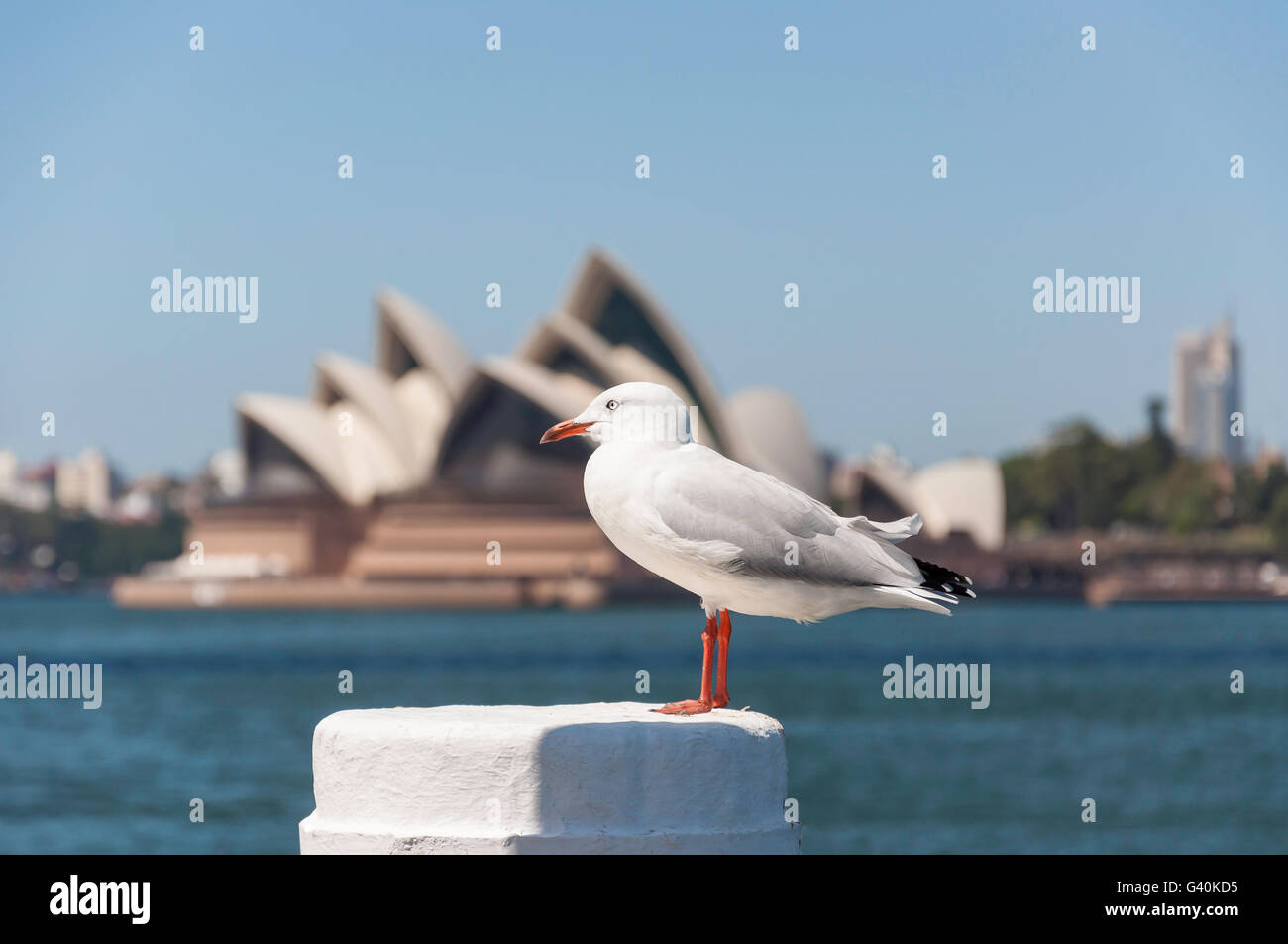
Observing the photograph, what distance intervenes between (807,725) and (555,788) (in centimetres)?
2548

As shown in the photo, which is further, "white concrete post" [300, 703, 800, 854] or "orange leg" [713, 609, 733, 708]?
"orange leg" [713, 609, 733, 708]

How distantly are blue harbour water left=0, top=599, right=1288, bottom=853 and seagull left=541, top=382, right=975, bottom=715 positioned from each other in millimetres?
450

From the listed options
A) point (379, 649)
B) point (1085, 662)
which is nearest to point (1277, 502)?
point (1085, 662)

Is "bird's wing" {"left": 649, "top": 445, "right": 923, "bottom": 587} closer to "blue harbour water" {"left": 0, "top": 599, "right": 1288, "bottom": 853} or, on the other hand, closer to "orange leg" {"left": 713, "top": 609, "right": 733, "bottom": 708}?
"orange leg" {"left": 713, "top": 609, "right": 733, "bottom": 708}

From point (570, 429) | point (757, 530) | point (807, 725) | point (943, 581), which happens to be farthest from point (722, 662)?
point (807, 725)

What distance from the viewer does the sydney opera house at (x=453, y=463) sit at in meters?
59.4

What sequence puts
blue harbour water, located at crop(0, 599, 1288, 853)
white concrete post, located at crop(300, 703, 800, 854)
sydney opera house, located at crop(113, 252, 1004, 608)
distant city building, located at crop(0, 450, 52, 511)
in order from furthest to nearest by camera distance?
1. distant city building, located at crop(0, 450, 52, 511)
2. sydney opera house, located at crop(113, 252, 1004, 608)
3. blue harbour water, located at crop(0, 599, 1288, 853)
4. white concrete post, located at crop(300, 703, 800, 854)

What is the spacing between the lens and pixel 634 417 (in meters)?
3.74

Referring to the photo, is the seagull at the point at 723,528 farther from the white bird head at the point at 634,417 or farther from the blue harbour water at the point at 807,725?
the blue harbour water at the point at 807,725

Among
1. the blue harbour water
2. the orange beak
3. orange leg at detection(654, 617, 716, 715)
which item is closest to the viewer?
the orange beak

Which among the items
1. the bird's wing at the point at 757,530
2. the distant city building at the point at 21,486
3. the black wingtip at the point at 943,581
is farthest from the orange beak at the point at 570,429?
the distant city building at the point at 21,486

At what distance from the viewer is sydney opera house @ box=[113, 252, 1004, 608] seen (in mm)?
59438

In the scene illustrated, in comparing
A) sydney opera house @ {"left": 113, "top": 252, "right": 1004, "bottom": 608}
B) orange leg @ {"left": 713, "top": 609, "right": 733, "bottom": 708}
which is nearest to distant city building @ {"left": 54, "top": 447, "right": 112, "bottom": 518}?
sydney opera house @ {"left": 113, "top": 252, "right": 1004, "bottom": 608}

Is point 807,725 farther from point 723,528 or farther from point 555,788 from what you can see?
point 555,788
